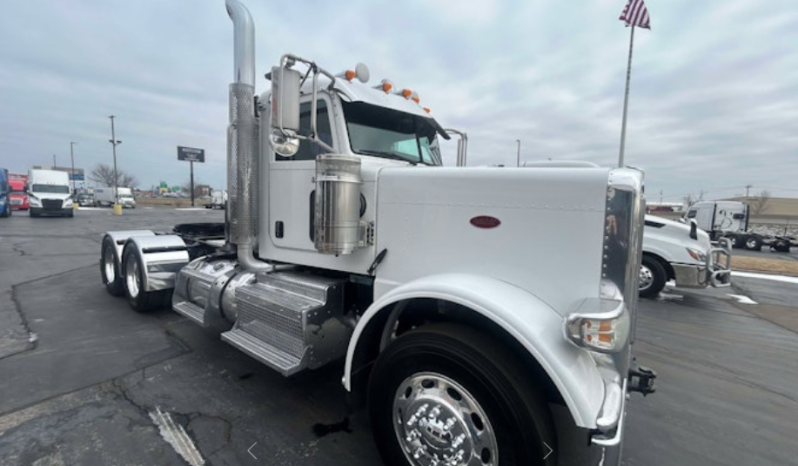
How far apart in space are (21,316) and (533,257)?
633 centimetres

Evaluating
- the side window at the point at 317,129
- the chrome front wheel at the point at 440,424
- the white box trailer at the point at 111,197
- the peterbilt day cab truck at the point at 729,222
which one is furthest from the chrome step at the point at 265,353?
the white box trailer at the point at 111,197

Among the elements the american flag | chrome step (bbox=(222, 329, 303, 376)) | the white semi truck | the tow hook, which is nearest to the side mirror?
the white semi truck

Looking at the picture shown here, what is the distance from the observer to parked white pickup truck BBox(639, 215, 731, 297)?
6.82 metres

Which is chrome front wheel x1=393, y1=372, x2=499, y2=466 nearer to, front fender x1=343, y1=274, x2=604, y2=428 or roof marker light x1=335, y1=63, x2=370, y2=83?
front fender x1=343, y1=274, x2=604, y2=428

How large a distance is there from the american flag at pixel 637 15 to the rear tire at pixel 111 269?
1617 centimetres

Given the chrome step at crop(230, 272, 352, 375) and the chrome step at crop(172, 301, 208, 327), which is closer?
the chrome step at crop(230, 272, 352, 375)

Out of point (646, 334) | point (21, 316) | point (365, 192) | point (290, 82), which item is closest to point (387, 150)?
point (365, 192)

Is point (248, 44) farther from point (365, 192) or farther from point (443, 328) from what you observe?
point (443, 328)

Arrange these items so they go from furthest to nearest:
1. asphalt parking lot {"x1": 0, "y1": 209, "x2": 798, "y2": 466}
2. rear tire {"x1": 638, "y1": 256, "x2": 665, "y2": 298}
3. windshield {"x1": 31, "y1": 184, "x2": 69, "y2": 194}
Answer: windshield {"x1": 31, "y1": 184, "x2": 69, "y2": 194}
rear tire {"x1": 638, "y1": 256, "x2": 665, "y2": 298}
asphalt parking lot {"x1": 0, "y1": 209, "x2": 798, "y2": 466}

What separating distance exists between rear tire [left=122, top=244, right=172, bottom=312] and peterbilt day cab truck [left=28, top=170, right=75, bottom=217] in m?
24.2

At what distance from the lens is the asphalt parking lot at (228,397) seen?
102 inches

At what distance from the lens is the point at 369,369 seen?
266cm

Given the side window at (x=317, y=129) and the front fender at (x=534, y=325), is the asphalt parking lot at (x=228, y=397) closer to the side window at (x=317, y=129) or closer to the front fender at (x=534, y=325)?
the front fender at (x=534, y=325)

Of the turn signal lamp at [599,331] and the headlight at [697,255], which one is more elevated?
the turn signal lamp at [599,331]
